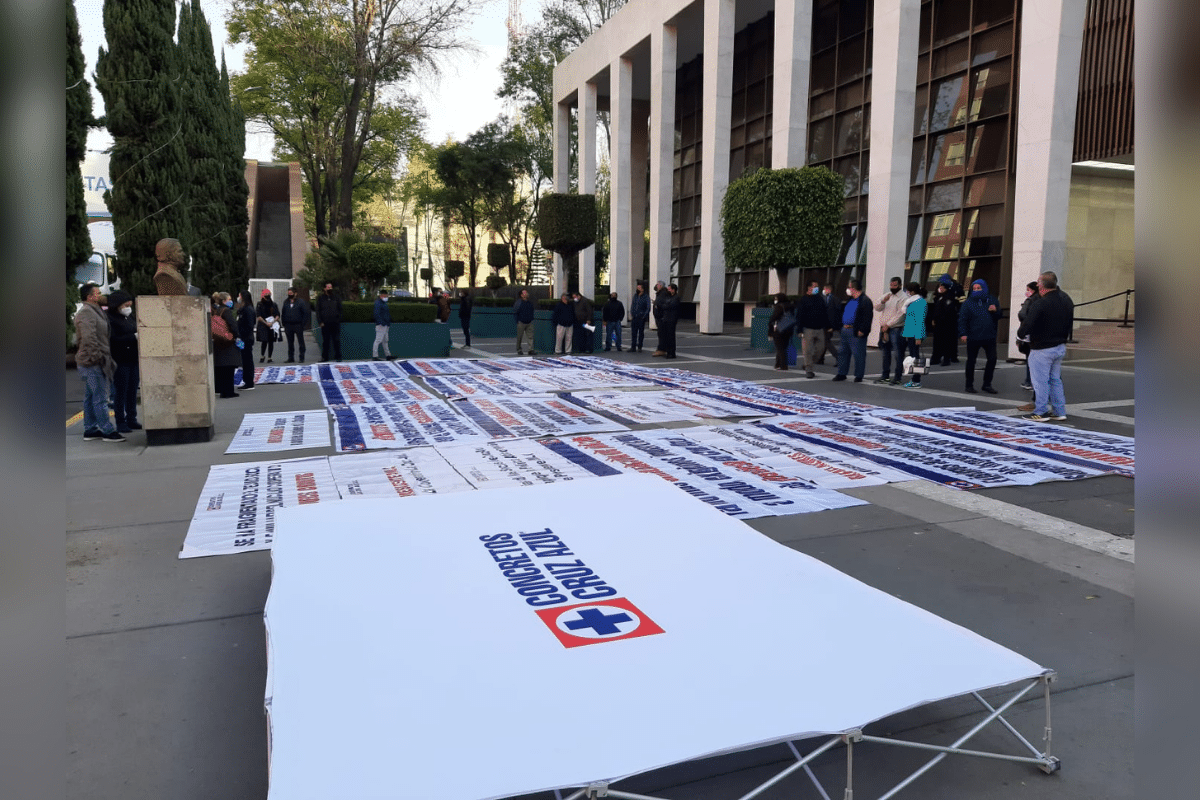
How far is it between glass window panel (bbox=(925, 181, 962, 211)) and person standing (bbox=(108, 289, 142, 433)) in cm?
2003

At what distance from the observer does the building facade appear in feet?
55.4

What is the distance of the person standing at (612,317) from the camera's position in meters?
21.8

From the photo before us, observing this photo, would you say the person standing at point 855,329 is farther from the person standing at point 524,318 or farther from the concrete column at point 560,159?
the concrete column at point 560,159

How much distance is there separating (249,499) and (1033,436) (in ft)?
26.9

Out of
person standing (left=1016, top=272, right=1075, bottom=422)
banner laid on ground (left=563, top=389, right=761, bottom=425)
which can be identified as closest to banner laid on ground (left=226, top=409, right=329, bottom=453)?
banner laid on ground (left=563, top=389, right=761, bottom=425)

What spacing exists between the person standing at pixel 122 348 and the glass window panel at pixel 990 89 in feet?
65.8

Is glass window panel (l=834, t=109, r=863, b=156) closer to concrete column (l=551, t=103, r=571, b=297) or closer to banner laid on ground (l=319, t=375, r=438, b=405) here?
concrete column (l=551, t=103, r=571, b=297)

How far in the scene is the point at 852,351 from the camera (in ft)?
49.6

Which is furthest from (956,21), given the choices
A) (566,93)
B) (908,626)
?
(908,626)

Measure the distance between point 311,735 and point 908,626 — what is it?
7.49ft

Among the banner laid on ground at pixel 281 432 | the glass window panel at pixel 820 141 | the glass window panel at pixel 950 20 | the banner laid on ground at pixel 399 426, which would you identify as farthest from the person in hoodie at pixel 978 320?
the glass window panel at pixel 820 141

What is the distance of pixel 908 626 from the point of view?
3.43m

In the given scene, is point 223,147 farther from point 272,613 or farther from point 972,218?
point 272,613

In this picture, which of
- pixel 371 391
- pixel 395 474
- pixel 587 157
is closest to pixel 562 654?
pixel 395 474
